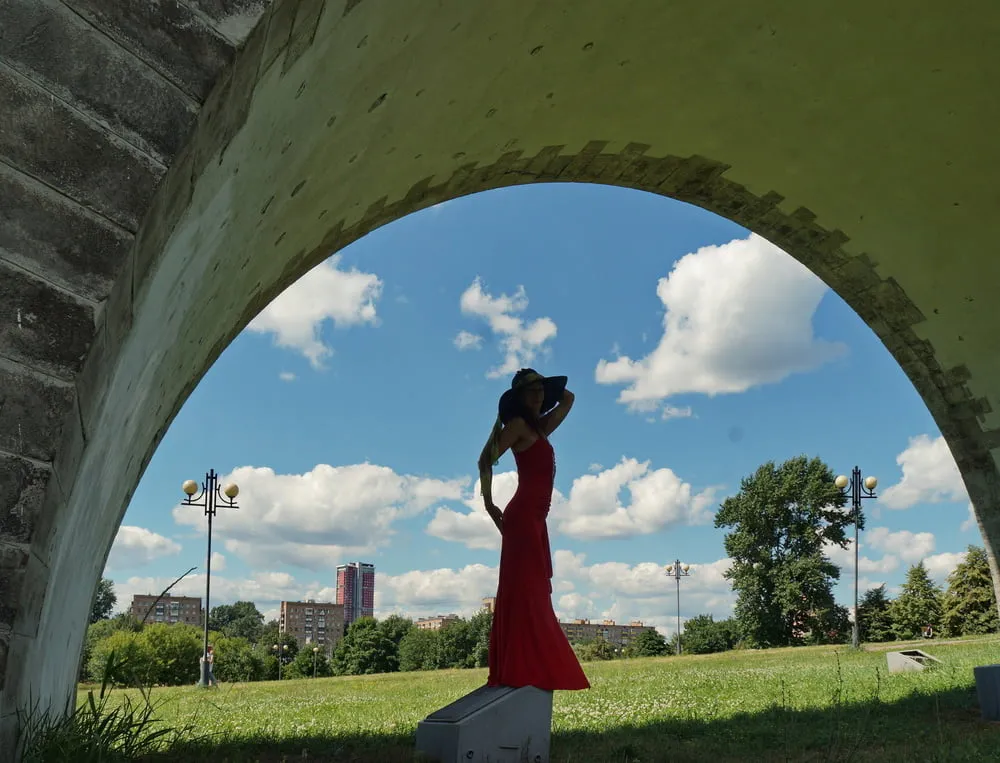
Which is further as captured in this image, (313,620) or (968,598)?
(313,620)

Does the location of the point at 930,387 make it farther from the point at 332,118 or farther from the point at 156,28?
the point at 156,28

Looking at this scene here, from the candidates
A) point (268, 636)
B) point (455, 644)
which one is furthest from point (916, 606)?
point (268, 636)

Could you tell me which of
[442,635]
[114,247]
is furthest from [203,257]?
[442,635]

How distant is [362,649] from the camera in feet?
247

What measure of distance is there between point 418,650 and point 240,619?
3765cm

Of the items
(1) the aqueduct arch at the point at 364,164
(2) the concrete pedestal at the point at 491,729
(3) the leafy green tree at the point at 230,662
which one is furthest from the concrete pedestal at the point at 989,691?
(3) the leafy green tree at the point at 230,662

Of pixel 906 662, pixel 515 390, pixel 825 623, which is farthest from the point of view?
pixel 825 623

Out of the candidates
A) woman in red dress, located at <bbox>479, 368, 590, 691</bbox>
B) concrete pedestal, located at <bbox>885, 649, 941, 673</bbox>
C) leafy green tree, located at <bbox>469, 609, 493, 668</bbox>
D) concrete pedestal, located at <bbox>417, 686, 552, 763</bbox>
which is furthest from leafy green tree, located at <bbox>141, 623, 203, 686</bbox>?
leafy green tree, located at <bbox>469, 609, 493, 668</bbox>

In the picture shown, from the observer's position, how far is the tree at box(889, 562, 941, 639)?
1718 inches

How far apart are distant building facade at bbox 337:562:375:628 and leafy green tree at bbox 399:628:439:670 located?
7807cm

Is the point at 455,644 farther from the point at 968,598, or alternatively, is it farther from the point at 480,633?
the point at 968,598

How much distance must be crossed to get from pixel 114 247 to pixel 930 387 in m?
8.24

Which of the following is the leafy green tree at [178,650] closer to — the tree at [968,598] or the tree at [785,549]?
the tree at [785,549]

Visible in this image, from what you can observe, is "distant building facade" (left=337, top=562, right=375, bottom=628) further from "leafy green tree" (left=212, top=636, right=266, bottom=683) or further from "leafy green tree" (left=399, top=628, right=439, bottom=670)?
"leafy green tree" (left=212, top=636, right=266, bottom=683)
